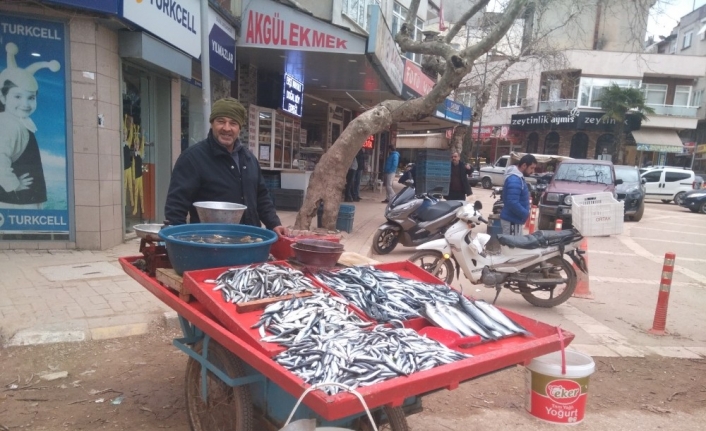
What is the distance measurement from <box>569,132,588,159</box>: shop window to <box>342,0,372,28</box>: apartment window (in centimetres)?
2876

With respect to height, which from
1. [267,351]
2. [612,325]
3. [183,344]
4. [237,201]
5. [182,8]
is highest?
[182,8]

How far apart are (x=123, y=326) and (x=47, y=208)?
286 centimetres

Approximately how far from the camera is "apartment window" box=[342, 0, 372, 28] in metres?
13.1

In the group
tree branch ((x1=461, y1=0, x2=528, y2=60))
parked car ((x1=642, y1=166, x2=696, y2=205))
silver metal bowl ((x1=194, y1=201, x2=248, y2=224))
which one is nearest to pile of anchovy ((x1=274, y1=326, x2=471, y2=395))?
silver metal bowl ((x1=194, y1=201, x2=248, y2=224))

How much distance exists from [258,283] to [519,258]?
4.07m

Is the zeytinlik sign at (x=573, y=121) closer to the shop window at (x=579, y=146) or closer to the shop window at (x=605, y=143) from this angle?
the shop window at (x=605, y=143)

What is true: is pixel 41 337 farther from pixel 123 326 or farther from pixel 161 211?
pixel 161 211

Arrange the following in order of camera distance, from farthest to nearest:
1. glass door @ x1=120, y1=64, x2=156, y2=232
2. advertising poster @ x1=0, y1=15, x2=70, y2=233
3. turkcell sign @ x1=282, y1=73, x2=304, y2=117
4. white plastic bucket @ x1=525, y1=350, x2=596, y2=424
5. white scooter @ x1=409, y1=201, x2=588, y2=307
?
turkcell sign @ x1=282, y1=73, x2=304, y2=117 → glass door @ x1=120, y1=64, x2=156, y2=232 → advertising poster @ x1=0, y1=15, x2=70, y2=233 → white scooter @ x1=409, y1=201, x2=588, y2=307 → white plastic bucket @ x1=525, y1=350, x2=596, y2=424

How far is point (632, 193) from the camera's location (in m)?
14.7

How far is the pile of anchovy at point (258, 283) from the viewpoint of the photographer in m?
2.42

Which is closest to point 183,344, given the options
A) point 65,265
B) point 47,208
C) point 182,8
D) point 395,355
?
point 395,355

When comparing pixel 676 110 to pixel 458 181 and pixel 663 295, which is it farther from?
pixel 663 295

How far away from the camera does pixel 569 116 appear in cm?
3641

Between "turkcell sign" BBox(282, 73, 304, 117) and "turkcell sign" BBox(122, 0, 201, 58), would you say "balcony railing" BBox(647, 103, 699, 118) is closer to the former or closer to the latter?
"turkcell sign" BBox(282, 73, 304, 117)
